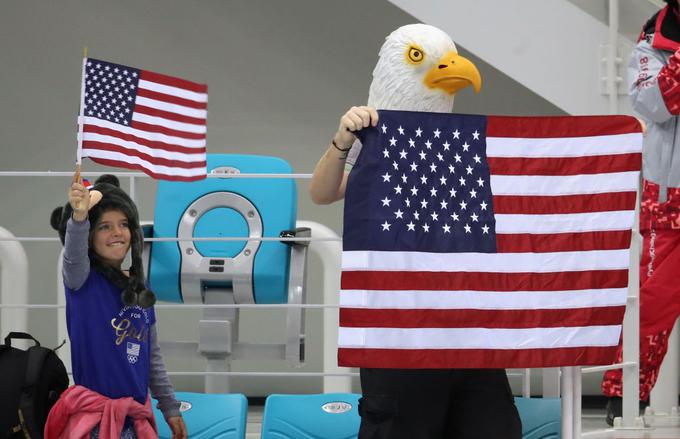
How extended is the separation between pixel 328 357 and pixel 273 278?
0.52m

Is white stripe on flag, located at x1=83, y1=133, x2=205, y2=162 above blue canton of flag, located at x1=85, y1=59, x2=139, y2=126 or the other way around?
the other way around

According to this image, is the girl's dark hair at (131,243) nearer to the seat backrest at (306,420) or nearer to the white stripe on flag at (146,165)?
the white stripe on flag at (146,165)

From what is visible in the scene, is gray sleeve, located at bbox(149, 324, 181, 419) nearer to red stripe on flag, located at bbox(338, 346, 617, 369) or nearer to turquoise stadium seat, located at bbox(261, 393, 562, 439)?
turquoise stadium seat, located at bbox(261, 393, 562, 439)

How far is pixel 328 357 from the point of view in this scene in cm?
491

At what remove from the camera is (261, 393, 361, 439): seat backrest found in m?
3.74

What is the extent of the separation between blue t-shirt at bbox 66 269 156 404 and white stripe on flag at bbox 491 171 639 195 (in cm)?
111

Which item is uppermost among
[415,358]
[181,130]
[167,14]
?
[167,14]

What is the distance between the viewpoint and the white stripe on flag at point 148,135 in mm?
3486

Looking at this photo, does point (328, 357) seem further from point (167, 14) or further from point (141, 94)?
point (167, 14)

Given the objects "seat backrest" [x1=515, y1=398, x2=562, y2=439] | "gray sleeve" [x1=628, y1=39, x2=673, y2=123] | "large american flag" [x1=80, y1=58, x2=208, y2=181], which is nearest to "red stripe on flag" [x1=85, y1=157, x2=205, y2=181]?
"large american flag" [x1=80, y1=58, x2=208, y2=181]

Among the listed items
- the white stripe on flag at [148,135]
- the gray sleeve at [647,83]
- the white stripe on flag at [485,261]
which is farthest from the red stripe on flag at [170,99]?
the gray sleeve at [647,83]

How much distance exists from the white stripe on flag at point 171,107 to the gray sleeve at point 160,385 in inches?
29.4

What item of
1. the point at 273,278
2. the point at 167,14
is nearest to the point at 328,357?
the point at 273,278

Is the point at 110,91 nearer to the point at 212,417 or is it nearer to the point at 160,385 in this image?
the point at 160,385
